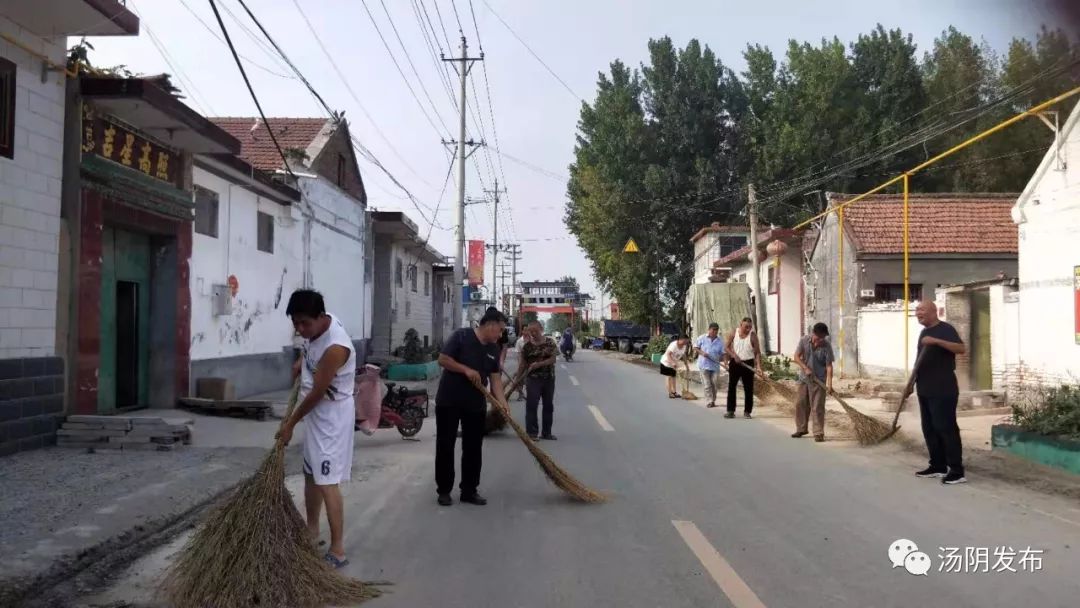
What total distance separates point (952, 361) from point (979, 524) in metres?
2.16

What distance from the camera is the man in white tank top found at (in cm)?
485

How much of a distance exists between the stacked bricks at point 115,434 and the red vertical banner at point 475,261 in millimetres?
30627

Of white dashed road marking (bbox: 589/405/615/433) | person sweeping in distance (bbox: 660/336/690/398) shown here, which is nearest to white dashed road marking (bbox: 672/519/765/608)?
white dashed road marking (bbox: 589/405/615/433)

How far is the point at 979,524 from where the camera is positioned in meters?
6.24

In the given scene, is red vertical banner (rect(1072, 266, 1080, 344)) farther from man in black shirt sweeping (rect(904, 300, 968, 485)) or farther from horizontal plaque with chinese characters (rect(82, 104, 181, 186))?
horizontal plaque with chinese characters (rect(82, 104, 181, 186))

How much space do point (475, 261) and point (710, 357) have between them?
25.9 meters

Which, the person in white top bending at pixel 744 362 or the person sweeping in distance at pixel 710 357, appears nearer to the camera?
the person in white top bending at pixel 744 362

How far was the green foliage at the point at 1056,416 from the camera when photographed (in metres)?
8.54

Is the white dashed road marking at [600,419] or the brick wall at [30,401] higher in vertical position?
the brick wall at [30,401]

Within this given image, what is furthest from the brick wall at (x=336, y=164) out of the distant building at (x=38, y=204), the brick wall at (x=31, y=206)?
the brick wall at (x=31, y=206)

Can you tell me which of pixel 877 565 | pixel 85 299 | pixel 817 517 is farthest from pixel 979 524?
pixel 85 299

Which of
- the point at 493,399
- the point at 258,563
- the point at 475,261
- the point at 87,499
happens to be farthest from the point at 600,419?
the point at 475,261

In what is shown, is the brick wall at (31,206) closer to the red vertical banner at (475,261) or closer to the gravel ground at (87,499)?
the gravel ground at (87,499)

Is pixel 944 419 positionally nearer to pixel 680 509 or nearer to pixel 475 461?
pixel 680 509
